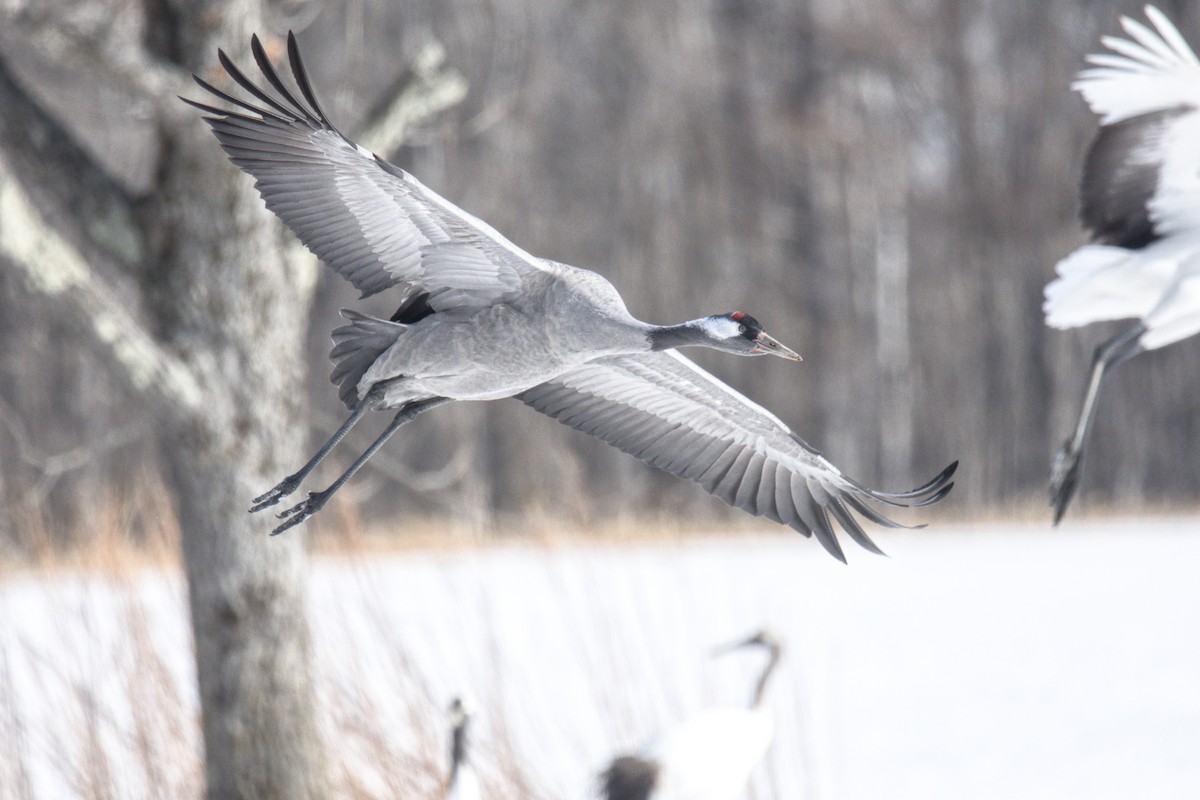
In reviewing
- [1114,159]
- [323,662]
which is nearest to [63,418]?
[323,662]

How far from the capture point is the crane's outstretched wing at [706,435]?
3.35 metres

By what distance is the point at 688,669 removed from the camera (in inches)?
279

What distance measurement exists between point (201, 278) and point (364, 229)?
1492 mm

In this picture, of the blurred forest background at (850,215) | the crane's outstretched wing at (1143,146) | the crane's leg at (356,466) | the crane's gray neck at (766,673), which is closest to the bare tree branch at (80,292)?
the crane's leg at (356,466)

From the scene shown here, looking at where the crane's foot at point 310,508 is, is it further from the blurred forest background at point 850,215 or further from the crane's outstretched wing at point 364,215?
the blurred forest background at point 850,215

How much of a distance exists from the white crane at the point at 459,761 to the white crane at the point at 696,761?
441 mm

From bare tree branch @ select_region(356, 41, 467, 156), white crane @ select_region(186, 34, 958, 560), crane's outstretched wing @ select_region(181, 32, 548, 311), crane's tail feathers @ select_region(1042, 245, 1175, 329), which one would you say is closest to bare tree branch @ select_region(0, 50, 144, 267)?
bare tree branch @ select_region(356, 41, 467, 156)

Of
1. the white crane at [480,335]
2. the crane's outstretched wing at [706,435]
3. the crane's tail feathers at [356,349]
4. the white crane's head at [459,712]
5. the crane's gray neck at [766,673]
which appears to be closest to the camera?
the white crane at [480,335]

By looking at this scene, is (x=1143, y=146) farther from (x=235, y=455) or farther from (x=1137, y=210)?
(x=235, y=455)

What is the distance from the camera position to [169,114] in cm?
417

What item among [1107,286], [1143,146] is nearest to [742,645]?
[1107,286]

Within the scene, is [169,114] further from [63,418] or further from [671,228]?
[671,228]

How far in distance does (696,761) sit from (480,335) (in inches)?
82.9

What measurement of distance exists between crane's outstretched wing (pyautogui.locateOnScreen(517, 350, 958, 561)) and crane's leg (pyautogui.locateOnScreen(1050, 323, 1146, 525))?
41 centimetres
